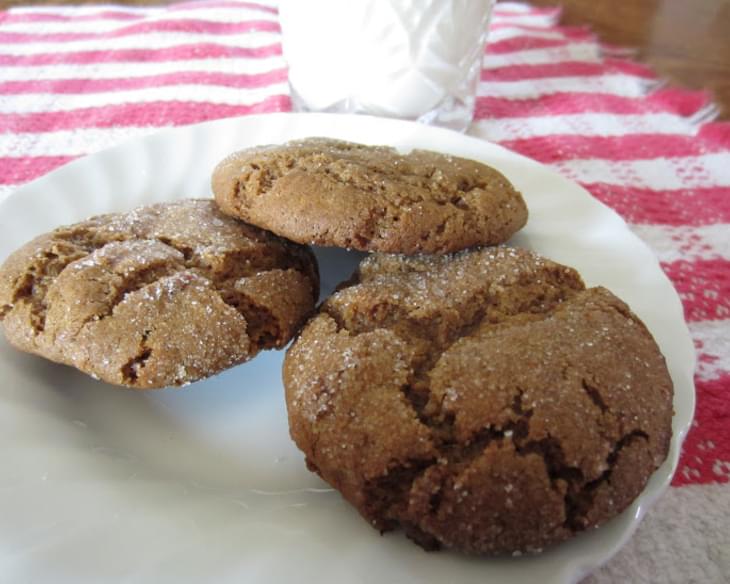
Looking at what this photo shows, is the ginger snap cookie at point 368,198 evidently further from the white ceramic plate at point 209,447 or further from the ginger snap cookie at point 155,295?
the white ceramic plate at point 209,447

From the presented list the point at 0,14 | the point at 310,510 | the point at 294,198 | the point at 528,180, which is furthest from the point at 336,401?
the point at 0,14

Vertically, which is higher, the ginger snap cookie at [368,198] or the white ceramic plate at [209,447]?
the ginger snap cookie at [368,198]

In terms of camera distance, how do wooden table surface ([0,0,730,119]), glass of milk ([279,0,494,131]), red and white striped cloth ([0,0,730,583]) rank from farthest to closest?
wooden table surface ([0,0,730,119]), glass of milk ([279,0,494,131]), red and white striped cloth ([0,0,730,583])

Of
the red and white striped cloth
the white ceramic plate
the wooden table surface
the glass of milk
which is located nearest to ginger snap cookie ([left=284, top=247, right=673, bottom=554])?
the white ceramic plate

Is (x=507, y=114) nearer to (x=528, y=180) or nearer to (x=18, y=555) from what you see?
(x=528, y=180)

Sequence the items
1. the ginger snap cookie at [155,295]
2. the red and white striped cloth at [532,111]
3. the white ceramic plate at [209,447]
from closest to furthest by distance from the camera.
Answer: the white ceramic plate at [209,447], the ginger snap cookie at [155,295], the red and white striped cloth at [532,111]

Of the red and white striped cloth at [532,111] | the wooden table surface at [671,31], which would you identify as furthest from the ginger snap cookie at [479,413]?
the wooden table surface at [671,31]

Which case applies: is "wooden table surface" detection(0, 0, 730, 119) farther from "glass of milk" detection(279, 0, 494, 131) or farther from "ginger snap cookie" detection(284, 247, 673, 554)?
"ginger snap cookie" detection(284, 247, 673, 554)
